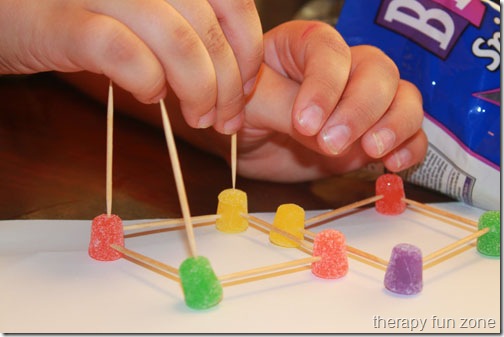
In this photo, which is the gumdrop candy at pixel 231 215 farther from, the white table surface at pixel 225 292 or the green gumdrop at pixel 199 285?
the green gumdrop at pixel 199 285

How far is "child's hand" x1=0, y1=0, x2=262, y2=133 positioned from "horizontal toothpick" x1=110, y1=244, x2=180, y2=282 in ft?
0.50

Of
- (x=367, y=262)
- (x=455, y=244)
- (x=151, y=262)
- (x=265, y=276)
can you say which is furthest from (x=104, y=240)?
(x=455, y=244)

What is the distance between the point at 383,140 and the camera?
81 cm

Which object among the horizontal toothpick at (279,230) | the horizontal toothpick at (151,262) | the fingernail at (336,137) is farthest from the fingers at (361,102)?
the horizontal toothpick at (151,262)

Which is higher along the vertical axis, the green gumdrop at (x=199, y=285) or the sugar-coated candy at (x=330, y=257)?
the sugar-coated candy at (x=330, y=257)

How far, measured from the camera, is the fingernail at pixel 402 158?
0.88 m

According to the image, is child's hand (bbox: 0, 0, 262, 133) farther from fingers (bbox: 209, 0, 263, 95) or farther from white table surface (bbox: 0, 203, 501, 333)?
white table surface (bbox: 0, 203, 501, 333)

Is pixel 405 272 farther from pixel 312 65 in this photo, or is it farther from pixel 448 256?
pixel 312 65

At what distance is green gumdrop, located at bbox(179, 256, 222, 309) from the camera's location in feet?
1.83

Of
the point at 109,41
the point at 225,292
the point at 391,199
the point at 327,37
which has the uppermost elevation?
the point at 327,37

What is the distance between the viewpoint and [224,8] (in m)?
0.70

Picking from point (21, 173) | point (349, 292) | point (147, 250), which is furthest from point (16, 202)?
point (349, 292)

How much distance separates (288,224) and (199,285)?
19 cm

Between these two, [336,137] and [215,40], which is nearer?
[215,40]
